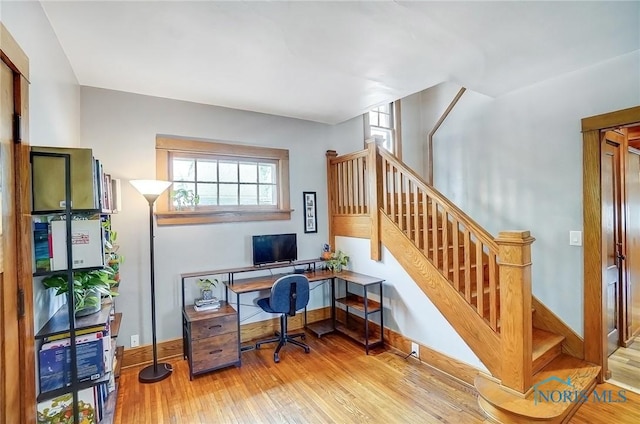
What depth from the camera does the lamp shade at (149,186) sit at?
2.58m

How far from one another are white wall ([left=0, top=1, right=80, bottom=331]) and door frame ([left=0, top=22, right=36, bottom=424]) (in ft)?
0.39

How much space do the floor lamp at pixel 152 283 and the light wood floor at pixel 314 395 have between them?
68 mm

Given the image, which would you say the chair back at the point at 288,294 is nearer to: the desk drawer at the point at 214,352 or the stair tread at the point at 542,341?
the desk drawer at the point at 214,352

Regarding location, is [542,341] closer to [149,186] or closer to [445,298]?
[445,298]

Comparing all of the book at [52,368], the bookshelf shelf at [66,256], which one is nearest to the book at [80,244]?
the bookshelf shelf at [66,256]

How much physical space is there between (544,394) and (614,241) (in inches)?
71.9

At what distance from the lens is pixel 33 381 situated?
1496 mm

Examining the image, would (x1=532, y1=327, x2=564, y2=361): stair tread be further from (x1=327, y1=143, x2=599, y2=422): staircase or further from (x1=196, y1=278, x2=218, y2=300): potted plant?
(x1=196, y1=278, x2=218, y2=300): potted plant

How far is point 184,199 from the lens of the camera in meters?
3.29

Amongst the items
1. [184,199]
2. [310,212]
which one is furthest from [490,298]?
[184,199]

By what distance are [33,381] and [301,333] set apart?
2557 millimetres

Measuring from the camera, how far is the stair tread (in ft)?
8.07

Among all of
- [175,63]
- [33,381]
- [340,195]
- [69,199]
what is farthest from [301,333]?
[175,63]

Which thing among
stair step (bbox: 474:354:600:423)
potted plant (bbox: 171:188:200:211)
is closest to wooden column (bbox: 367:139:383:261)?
stair step (bbox: 474:354:600:423)
